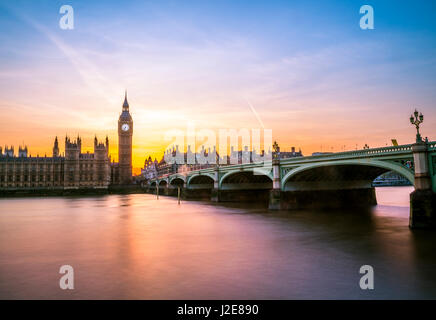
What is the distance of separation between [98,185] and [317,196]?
108 metres

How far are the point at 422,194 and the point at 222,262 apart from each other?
13876 millimetres

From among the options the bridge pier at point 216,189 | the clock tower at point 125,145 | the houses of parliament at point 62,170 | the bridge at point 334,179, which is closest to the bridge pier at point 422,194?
the bridge at point 334,179

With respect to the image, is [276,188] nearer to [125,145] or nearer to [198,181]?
[198,181]

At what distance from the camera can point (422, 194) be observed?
1955cm

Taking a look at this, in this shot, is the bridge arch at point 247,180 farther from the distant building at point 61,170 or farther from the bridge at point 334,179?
the distant building at point 61,170

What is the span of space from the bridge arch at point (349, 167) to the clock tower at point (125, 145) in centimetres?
14324

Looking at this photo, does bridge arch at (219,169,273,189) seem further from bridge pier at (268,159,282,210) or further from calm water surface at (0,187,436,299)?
calm water surface at (0,187,436,299)

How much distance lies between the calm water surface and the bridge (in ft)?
11.3

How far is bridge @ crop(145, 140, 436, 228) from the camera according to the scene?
20.2m

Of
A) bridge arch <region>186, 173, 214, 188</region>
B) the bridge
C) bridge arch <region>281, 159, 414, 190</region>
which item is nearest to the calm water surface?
the bridge

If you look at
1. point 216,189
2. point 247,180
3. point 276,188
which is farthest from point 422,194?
point 216,189

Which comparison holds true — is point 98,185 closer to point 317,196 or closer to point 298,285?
point 317,196

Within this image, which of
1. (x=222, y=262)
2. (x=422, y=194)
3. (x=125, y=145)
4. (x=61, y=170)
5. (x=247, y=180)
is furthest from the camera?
(x=125, y=145)
